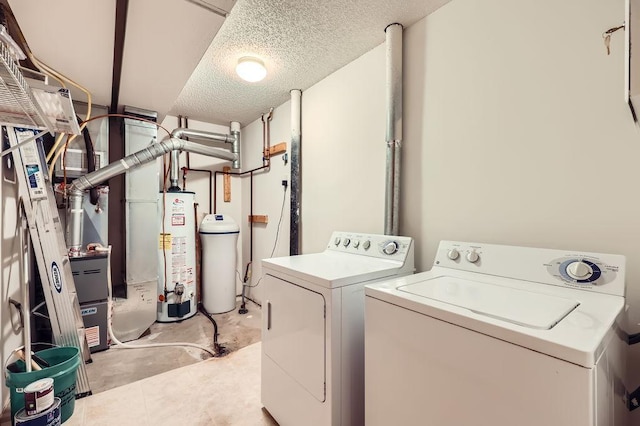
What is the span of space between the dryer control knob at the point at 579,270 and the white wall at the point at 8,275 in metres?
2.78

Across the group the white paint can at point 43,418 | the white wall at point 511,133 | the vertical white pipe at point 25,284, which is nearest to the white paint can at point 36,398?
the white paint can at point 43,418

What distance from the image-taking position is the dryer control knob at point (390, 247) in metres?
1.63

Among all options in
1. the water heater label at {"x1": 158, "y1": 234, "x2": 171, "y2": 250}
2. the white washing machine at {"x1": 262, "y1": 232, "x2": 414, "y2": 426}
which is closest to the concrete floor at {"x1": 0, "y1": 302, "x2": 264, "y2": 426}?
the white washing machine at {"x1": 262, "y1": 232, "x2": 414, "y2": 426}

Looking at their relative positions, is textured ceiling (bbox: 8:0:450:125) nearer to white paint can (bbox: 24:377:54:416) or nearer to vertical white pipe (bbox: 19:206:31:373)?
vertical white pipe (bbox: 19:206:31:373)

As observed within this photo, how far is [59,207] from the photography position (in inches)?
99.3

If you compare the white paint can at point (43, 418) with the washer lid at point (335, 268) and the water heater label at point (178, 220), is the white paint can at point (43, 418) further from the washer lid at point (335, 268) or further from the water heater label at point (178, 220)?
the water heater label at point (178, 220)

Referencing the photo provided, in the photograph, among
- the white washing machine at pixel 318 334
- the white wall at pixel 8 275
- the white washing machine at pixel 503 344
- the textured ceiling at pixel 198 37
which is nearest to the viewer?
the white washing machine at pixel 503 344

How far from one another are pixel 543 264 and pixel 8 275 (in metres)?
2.84

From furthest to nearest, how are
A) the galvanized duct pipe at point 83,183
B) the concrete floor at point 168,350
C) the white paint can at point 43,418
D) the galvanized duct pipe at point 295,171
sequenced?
the galvanized duct pipe at point 295,171 < the galvanized duct pipe at point 83,183 < the concrete floor at point 168,350 < the white paint can at point 43,418

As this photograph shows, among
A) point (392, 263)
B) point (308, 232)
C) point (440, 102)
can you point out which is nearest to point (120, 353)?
point (308, 232)

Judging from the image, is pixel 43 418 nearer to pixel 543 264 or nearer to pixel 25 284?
pixel 25 284

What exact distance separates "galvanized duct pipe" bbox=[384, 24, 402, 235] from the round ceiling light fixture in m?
0.98

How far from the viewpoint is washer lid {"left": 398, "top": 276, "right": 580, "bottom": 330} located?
0.77 m

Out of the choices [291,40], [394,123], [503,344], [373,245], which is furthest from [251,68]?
[503,344]
